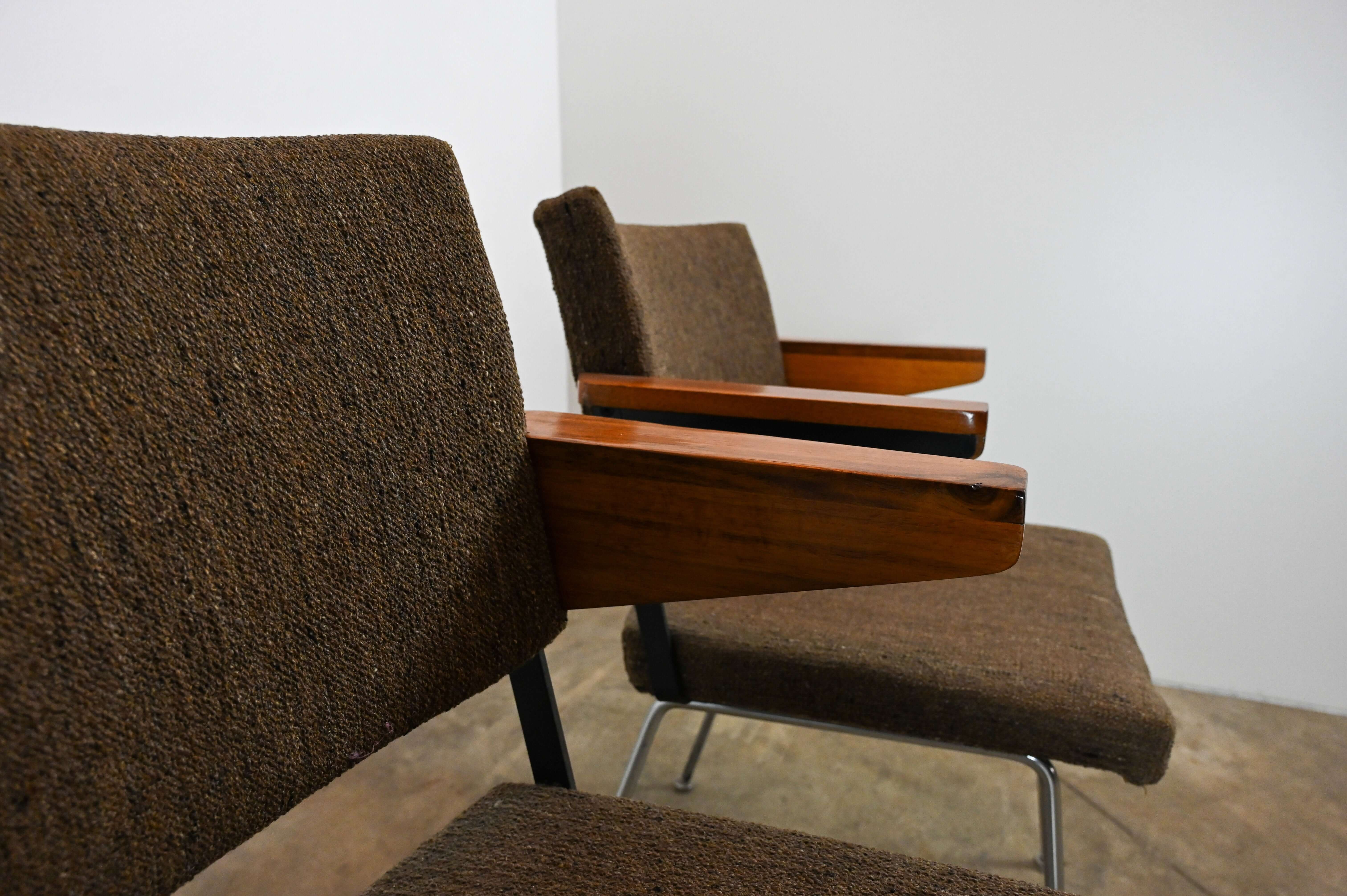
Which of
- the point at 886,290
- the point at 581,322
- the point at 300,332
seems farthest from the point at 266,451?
the point at 886,290

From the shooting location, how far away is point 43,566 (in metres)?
0.34

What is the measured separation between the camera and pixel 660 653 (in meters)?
0.88

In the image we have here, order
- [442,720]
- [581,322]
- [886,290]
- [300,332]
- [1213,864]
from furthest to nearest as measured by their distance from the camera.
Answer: [886,290]
[442,720]
[1213,864]
[581,322]
[300,332]

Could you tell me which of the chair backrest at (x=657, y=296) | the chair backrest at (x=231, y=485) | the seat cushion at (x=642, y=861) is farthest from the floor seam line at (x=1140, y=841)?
the chair backrest at (x=231, y=485)

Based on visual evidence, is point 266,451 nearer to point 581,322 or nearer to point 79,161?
point 79,161

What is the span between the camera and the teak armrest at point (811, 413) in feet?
2.88

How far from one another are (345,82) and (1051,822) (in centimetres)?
145

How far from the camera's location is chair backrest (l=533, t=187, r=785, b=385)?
0.95 metres

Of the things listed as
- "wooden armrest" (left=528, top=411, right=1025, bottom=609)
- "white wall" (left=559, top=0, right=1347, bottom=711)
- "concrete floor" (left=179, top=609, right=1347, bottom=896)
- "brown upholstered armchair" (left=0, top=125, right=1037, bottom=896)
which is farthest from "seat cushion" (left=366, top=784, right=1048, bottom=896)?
"white wall" (left=559, top=0, right=1347, bottom=711)

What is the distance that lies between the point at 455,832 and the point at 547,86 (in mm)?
1963

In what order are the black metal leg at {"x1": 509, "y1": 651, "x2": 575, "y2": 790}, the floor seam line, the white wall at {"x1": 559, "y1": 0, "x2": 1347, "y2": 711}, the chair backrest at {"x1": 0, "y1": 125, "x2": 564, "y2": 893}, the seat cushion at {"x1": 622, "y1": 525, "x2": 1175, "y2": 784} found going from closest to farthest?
the chair backrest at {"x1": 0, "y1": 125, "x2": 564, "y2": 893} → the black metal leg at {"x1": 509, "y1": 651, "x2": 575, "y2": 790} → the seat cushion at {"x1": 622, "y1": 525, "x2": 1175, "y2": 784} → the floor seam line → the white wall at {"x1": 559, "y1": 0, "x2": 1347, "y2": 711}

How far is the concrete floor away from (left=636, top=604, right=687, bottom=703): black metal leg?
601 millimetres

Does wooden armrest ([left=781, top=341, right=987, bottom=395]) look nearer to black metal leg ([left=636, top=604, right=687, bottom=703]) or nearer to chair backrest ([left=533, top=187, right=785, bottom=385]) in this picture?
chair backrest ([left=533, top=187, right=785, bottom=385])

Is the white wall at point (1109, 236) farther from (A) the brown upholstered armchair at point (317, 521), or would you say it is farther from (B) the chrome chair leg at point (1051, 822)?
(A) the brown upholstered armchair at point (317, 521)
